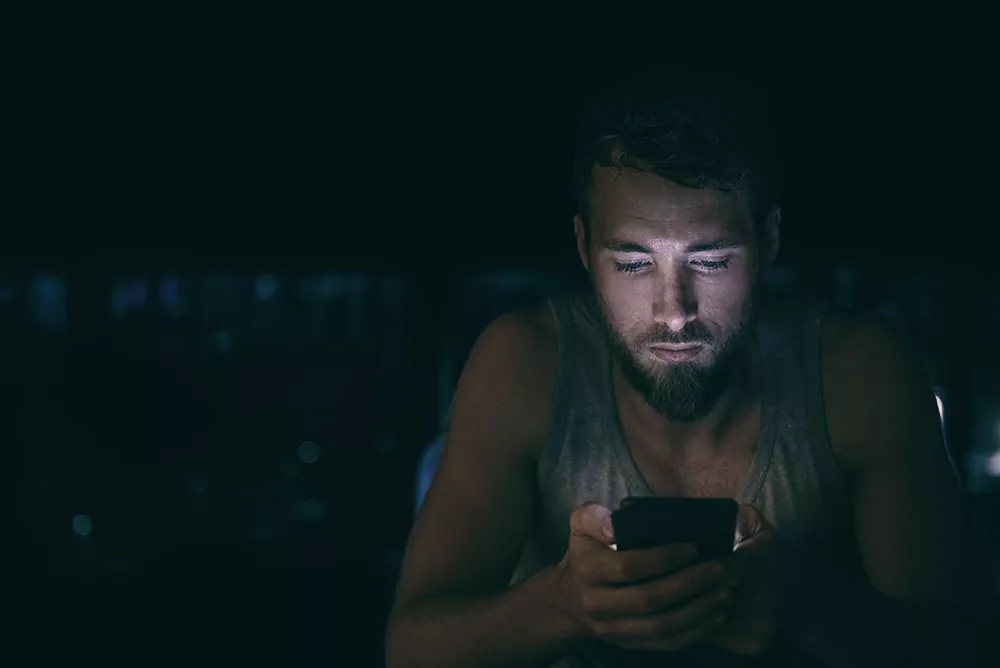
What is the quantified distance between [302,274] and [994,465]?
4.31m

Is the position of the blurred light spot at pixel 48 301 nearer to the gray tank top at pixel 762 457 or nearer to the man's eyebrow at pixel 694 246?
the gray tank top at pixel 762 457

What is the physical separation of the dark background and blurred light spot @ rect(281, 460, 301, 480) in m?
0.01

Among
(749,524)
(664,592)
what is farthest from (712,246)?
(664,592)

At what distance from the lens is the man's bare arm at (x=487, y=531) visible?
1398mm

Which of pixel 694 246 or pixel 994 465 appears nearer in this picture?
pixel 694 246

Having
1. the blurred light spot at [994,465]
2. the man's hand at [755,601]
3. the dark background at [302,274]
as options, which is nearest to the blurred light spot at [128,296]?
the dark background at [302,274]

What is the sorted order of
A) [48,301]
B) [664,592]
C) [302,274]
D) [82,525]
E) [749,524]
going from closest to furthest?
1. [664,592]
2. [749,524]
3. [302,274]
4. [48,301]
5. [82,525]

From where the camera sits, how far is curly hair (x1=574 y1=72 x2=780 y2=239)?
1491 mm

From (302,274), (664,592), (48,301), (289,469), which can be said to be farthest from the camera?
(289,469)

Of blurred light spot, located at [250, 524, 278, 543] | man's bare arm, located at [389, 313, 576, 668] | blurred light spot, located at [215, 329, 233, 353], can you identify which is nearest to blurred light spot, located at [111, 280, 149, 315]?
blurred light spot, located at [215, 329, 233, 353]

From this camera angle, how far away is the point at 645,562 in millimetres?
1218

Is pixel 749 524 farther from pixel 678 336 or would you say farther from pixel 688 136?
pixel 688 136

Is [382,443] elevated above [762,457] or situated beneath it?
situated beneath

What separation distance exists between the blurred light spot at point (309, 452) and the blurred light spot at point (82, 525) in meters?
1.34
